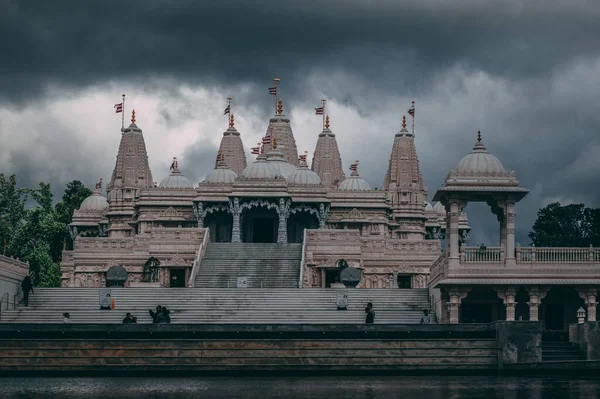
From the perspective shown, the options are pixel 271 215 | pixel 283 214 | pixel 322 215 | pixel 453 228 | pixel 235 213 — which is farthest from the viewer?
pixel 271 215

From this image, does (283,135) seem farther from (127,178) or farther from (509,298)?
(509,298)

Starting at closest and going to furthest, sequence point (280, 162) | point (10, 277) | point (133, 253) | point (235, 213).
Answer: point (10, 277)
point (133, 253)
point (235, 213)
point (280, 162)

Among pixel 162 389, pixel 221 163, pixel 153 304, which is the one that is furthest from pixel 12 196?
pixel 162 389

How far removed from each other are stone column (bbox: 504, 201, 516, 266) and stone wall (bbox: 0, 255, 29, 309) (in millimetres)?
21721

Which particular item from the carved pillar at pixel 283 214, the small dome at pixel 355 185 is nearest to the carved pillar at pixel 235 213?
the carved pillar at pixel 283 214

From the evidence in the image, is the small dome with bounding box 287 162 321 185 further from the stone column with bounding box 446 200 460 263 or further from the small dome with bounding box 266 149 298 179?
the stone column with bounding box 446 200 460 263

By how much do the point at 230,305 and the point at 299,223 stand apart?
2544cm

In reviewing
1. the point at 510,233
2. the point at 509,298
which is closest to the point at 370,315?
the point at 509,298

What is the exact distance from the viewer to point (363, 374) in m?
54.4

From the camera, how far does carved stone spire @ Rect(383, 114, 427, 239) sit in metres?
98.6

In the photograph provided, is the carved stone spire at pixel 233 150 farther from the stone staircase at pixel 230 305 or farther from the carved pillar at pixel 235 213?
the stone staircase at pixel 230 305

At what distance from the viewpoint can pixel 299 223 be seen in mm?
89750

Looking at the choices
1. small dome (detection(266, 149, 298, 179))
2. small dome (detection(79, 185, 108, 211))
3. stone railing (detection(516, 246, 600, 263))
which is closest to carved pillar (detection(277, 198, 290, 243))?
small dome (detection(266, 149, 298, 179))

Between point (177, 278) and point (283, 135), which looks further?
point (283, 135)
